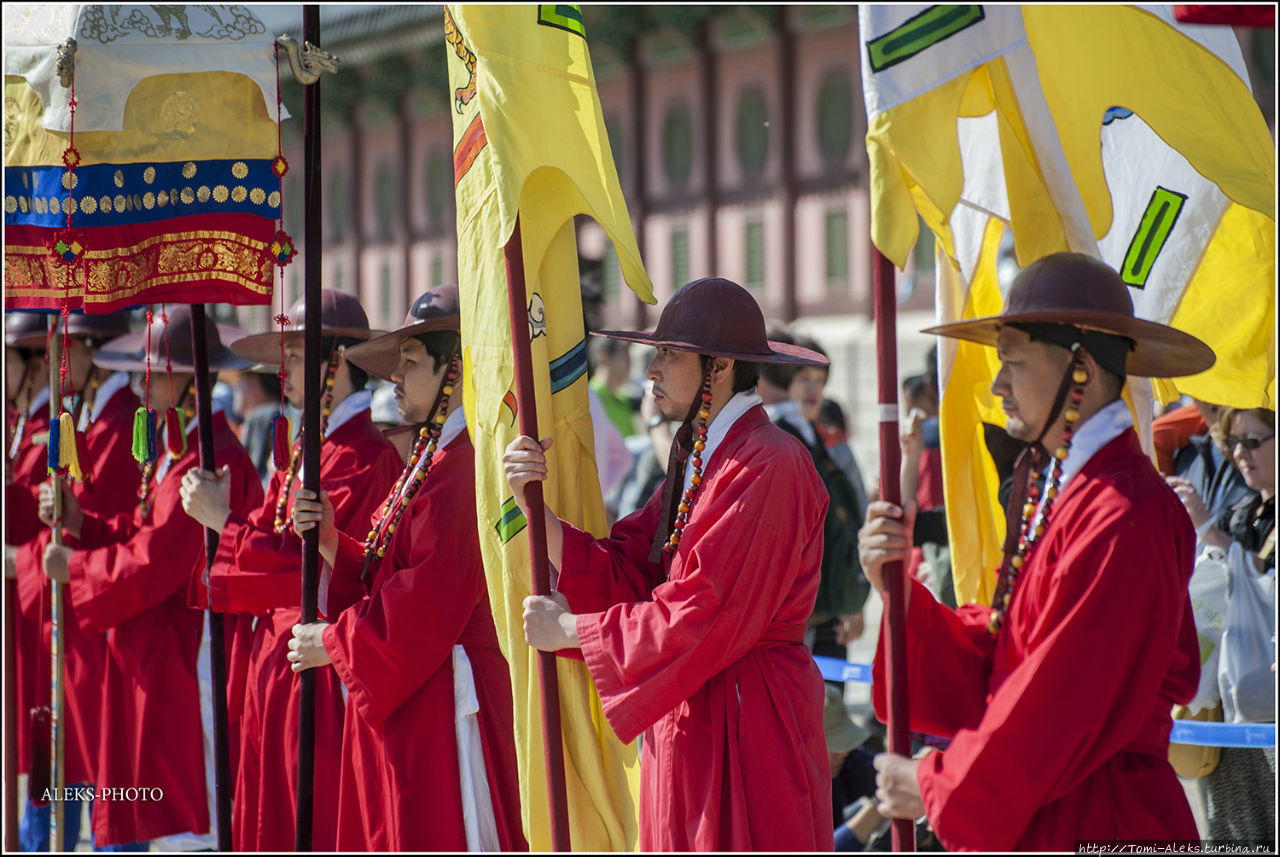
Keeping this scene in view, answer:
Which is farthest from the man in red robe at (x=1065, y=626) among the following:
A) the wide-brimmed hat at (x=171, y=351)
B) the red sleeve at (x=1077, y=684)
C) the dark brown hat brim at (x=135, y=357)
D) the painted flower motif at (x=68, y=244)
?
the dark brown hat brim at (x=135, y=357)

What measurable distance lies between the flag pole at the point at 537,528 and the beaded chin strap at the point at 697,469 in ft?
1.09

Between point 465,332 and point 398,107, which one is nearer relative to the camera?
point 465,332

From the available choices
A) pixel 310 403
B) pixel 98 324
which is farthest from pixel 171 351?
pixel 310 403

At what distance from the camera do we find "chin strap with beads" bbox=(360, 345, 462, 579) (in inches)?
A: 138

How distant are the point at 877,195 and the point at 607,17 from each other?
16.6m

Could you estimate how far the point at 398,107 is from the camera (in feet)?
74.0

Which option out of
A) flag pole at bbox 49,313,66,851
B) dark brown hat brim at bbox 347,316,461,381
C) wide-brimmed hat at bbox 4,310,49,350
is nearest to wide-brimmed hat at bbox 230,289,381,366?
dark brown hat brim at bbox 347,316,461,381

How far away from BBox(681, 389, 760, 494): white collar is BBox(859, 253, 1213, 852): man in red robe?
61 cm

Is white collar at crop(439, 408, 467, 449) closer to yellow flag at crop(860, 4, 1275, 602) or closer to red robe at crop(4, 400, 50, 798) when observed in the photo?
yellow flag at crop(860, 4, 1275, 602)

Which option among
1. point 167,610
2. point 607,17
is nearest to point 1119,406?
point 167,610

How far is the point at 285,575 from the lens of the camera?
364 centimetres

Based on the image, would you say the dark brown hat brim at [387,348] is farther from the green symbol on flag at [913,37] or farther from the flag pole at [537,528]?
the green symbol on flag at [913,37]

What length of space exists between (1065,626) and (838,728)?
8.96ft

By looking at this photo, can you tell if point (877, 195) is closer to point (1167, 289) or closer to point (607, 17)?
point (1167, 289)
